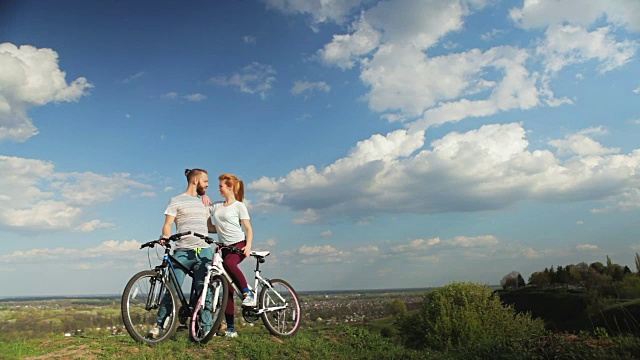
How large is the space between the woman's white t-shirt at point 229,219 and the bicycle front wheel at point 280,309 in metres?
1.41

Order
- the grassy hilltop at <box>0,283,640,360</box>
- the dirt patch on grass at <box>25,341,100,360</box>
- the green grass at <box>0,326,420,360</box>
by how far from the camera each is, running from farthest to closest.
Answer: the grassy hilltop at <box>0,283,640,360</box>, the green grass at <box>0,326,420,360</box>, the dirt patch on grass at <box>25,341,100,360</box>

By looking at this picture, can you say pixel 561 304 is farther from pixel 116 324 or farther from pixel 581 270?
pixel 116 324

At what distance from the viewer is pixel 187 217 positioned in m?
8.73

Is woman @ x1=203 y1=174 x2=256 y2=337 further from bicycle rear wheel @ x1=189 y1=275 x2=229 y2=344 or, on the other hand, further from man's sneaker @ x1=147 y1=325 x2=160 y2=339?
man's sneaker @ x1=147 y1=325 x2=160 y2=339

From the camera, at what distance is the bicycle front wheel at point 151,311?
8.13m

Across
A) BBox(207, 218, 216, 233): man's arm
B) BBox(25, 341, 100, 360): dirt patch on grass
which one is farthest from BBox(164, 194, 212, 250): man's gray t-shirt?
BBox(25, 341, 100, 360): dirt patch on grass

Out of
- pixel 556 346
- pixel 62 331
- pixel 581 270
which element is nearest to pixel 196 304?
pixel 62 331

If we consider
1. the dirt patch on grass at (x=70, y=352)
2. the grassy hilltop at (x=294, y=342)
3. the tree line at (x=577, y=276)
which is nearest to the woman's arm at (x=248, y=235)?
the grassy hilltop at (x=294, y=342)

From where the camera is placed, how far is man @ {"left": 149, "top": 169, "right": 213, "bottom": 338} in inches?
343

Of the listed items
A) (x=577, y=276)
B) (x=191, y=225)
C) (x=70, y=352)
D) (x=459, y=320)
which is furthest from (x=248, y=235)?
(x=577, y=276)

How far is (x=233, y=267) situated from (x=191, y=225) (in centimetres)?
111

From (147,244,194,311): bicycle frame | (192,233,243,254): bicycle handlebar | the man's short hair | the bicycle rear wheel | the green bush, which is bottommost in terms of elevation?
the green bush

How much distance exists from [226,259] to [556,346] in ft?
19.7

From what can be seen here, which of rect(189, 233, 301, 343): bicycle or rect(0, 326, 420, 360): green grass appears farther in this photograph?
rect(189, 233, 301, 343): bicycle
